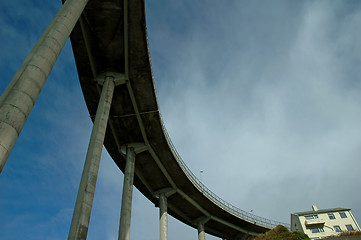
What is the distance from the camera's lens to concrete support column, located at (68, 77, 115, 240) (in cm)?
1332

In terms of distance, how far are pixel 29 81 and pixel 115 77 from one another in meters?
13.2

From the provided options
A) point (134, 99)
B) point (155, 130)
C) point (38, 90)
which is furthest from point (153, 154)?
point (38, 90)

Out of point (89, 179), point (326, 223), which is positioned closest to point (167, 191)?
point (89, 179)

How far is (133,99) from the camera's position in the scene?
901 inches

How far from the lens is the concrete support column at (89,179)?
13.3 meters

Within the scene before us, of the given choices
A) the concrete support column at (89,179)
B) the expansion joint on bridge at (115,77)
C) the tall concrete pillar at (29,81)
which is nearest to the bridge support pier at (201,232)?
the expansion joint on bridge at (115,77)

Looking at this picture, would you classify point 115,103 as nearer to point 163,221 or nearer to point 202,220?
point 163,221

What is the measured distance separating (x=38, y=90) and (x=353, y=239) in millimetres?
28420

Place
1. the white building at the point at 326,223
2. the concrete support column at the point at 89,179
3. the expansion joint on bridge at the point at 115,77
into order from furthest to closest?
the white building at the point at 326,223, the expansion joint on bridge at the point at 115,77, the concrete support column at the point at 89,179

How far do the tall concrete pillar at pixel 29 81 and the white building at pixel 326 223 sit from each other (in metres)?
41.3

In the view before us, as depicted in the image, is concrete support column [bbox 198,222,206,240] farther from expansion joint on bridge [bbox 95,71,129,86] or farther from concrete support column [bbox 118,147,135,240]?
expansion joint on bridge [bbox 95,71,129,86]

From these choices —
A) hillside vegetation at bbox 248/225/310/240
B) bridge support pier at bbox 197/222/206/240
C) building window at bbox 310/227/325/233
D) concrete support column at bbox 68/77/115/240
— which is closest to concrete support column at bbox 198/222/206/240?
bridge support pier at bbox 197/222/206/240

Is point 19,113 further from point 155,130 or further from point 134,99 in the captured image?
point 155,130

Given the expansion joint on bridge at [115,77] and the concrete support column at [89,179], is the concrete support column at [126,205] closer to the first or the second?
the concrete support column at [89,179]
